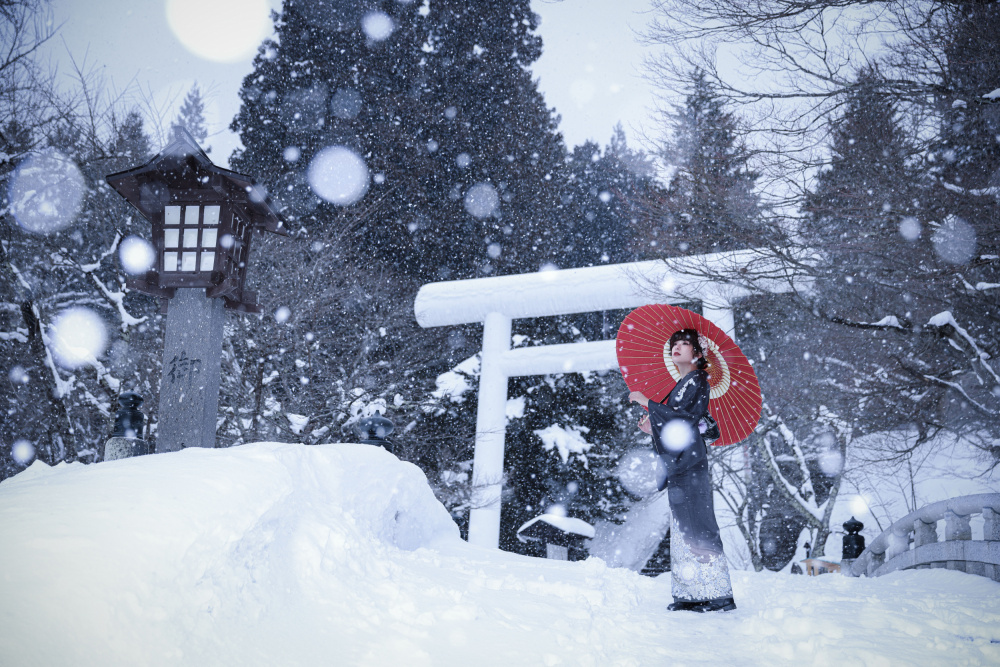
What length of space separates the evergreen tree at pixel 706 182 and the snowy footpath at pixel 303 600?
3113 mm

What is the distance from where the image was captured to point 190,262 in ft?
14.8

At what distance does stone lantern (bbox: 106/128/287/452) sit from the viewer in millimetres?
4270

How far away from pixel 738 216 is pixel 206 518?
4.68m

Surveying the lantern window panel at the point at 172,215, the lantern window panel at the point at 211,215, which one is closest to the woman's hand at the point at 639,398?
the lantern window panel at the point at 211,215

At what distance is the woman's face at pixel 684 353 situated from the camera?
3541 millimetres

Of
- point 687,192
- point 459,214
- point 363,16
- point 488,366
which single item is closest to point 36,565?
point 687,192

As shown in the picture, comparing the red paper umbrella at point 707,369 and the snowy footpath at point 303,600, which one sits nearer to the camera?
the snowy footpath at point 303,600

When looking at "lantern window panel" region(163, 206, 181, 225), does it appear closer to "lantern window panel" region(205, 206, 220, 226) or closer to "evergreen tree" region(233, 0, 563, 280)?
"lantern window panel" region(205, 206, 220, 226)

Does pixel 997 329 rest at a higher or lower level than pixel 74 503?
higher

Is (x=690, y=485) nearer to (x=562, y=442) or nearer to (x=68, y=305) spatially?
(x=562, y=442)

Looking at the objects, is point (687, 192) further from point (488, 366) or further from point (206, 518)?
point (206, 518)

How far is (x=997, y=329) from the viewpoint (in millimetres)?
5648

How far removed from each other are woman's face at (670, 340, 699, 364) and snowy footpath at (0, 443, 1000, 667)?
52.8 inches

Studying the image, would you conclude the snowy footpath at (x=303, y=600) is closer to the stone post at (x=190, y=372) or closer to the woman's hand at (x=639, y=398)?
the woman's hand at (x=639, y=398)
